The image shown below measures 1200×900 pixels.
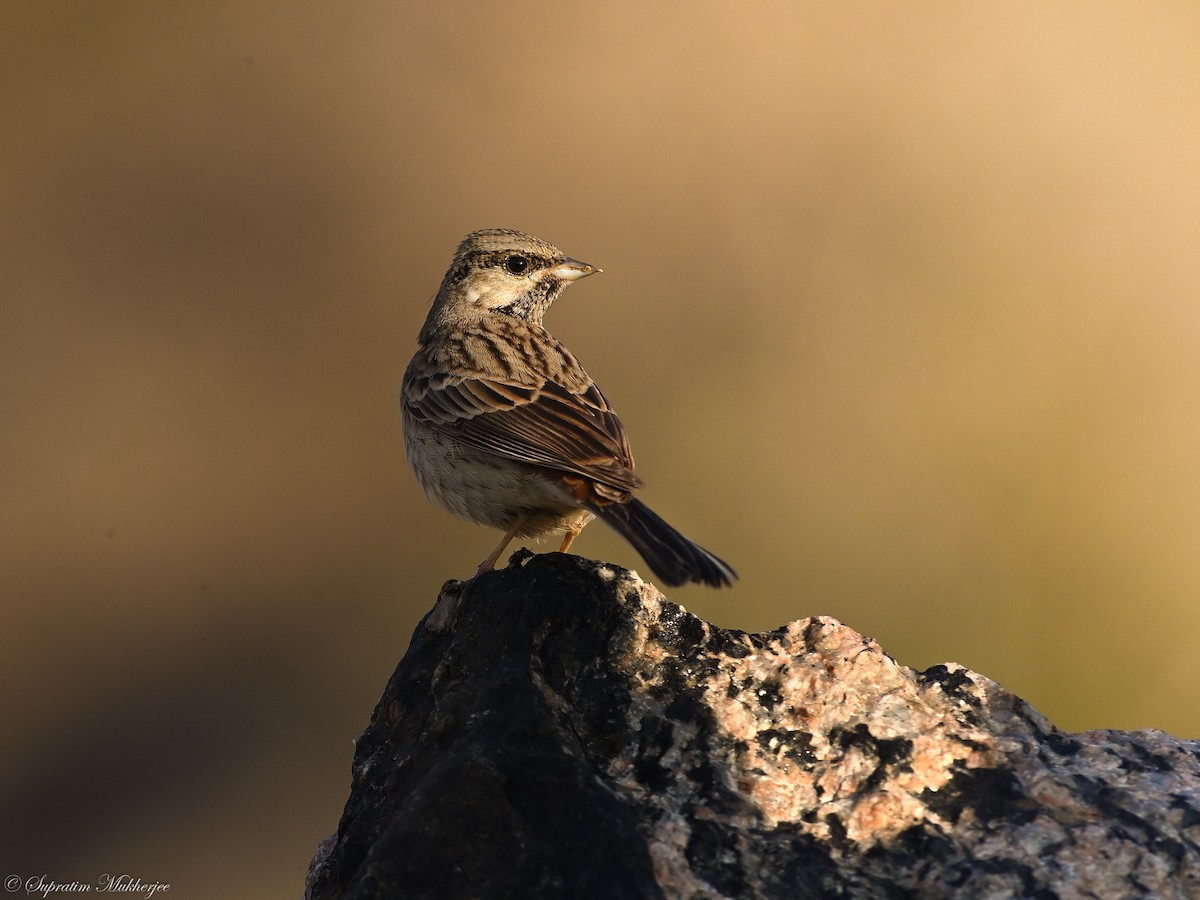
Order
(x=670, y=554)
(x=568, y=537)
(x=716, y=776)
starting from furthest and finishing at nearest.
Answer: (x=568, y=537), (x=670, y=554), (x=716, y=776)

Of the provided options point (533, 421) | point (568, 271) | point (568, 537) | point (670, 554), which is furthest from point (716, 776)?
point (568, 271)

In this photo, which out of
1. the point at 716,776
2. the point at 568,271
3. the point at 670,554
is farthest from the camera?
the point at 568,271

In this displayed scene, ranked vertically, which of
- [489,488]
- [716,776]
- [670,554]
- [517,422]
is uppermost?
[517,422]

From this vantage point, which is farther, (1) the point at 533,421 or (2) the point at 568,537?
(2) the point at 568,537

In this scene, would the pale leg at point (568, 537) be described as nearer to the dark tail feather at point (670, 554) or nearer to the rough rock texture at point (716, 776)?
the dark tail feather at point (670, 554)

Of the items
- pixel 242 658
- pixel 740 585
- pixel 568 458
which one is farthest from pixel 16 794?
pixel 568 458

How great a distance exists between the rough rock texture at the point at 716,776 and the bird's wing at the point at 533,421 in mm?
886

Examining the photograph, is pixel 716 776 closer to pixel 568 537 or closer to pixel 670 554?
pixel 670 554

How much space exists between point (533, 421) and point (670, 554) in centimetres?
146

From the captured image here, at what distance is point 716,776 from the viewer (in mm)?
4184

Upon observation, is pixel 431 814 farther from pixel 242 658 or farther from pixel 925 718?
pixel 242 658

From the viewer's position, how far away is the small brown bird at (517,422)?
5691 millimetres

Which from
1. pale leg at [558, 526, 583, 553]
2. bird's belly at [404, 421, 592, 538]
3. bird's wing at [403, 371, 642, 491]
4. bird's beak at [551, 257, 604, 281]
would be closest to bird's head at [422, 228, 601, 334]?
bird's beak at [551, 257, 604, 281]

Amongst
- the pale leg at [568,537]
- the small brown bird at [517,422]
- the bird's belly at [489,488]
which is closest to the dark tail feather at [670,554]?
the small brown bird at [517,422]
